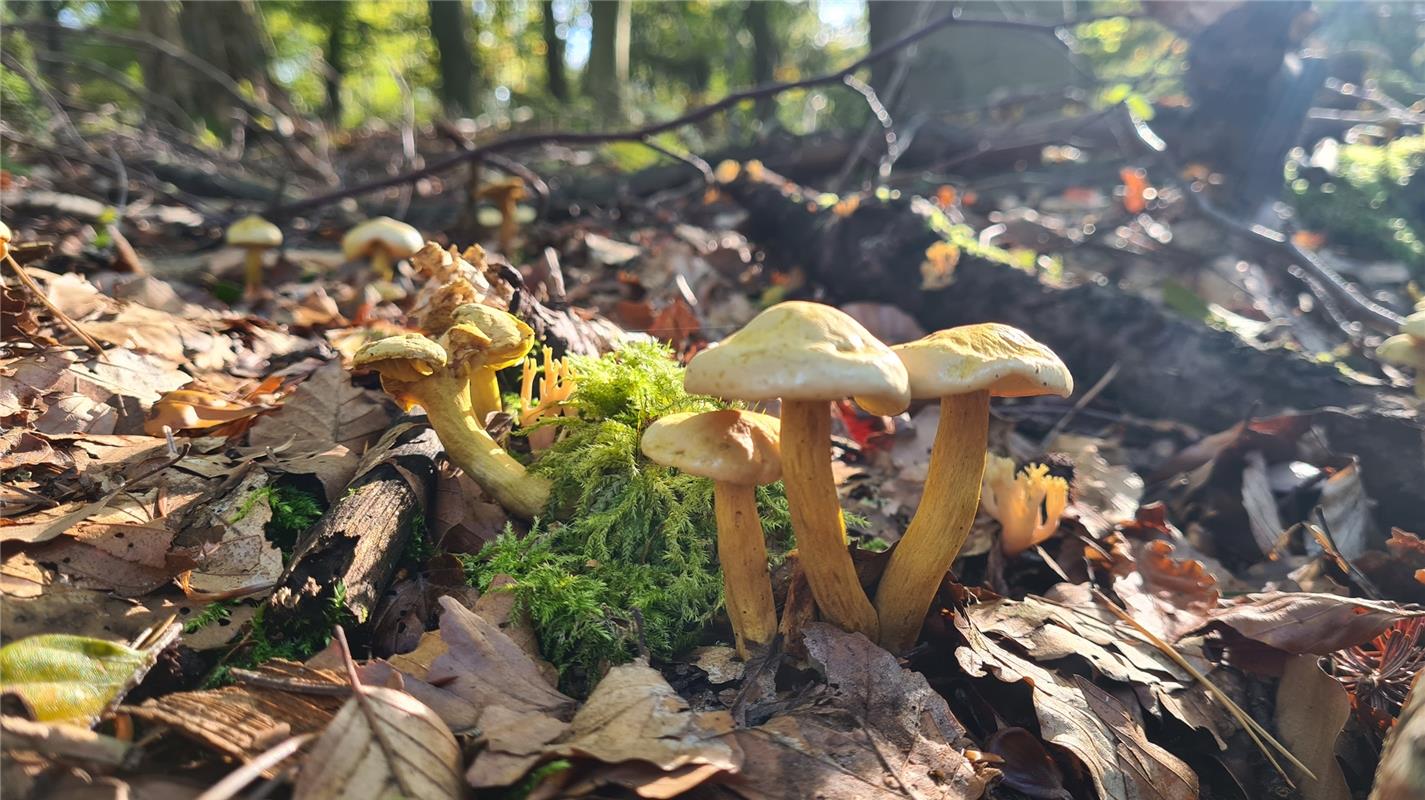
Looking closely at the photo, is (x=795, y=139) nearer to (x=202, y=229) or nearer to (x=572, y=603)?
(x=202, y=229)

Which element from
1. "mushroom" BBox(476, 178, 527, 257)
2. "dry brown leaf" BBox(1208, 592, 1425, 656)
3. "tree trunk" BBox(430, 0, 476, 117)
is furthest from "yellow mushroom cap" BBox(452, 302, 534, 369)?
"tree trunk" BBox(430, 0, 476, 117)

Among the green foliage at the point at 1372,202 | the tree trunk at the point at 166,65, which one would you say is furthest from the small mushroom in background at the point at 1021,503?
the tree trunk at the point at 166,65

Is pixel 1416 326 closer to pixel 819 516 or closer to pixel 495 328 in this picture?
pixel 819 516

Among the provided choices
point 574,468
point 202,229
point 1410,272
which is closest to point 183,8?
point 202,229

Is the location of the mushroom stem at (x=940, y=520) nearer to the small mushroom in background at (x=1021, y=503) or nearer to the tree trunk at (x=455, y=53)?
the small mushroom in background at (x=1021, y=503)

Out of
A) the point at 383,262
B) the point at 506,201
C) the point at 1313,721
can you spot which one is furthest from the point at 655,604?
the point at 506,201

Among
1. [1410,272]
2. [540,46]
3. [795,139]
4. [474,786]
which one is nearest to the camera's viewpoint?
[474,786]
